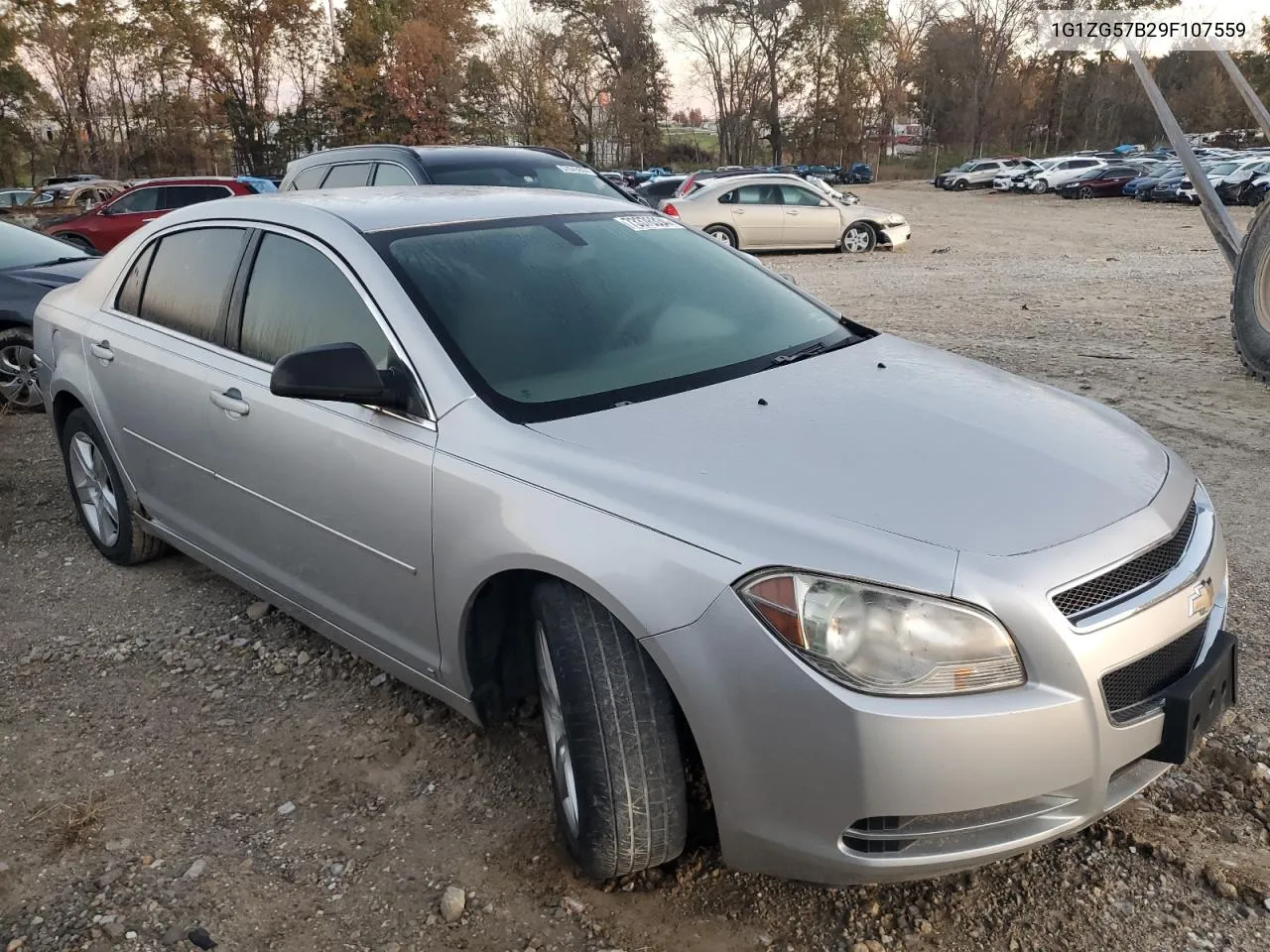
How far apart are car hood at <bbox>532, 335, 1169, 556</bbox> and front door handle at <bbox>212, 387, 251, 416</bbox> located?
1224mm

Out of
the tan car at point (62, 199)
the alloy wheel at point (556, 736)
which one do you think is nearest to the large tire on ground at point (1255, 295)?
the alloy wheel at point (556, 736)

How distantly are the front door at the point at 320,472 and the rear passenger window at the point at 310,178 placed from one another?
6.37 meters

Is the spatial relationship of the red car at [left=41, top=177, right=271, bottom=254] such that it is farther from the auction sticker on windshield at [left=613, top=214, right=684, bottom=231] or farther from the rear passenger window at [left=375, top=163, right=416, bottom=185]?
the auction sticker on windshield at [left=613, top=214, right=684, bottom=231]

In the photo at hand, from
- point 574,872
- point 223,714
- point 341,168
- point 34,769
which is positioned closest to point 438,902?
point 574,872

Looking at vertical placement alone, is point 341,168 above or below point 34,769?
above

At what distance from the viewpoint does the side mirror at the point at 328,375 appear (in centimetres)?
254

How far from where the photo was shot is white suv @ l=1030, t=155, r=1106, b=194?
36828 mm

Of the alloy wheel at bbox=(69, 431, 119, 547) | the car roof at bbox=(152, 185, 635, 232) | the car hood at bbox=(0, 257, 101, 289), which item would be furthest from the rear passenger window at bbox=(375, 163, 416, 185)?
the car roof at bbox=(152, 185, 635, 232)

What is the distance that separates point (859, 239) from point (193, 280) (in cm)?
1574

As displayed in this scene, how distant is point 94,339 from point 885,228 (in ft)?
52.4

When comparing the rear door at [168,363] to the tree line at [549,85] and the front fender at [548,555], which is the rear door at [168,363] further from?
the tree line at [549,85]

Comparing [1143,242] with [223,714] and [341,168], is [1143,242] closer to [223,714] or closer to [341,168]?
[341,168]

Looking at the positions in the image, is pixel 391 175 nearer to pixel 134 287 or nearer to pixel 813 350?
pixel 134 287

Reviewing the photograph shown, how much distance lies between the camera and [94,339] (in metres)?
4.09
